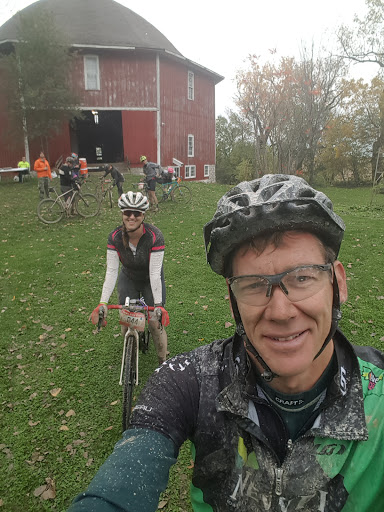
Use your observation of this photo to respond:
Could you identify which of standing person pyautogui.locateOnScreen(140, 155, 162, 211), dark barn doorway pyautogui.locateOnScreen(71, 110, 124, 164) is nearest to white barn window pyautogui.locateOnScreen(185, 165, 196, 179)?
dark barn doorway pyautogui.locateOnScreen(71, 110, 124, 164)

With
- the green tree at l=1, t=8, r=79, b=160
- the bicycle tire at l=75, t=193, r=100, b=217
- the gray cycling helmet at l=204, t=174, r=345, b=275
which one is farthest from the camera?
the green tree at l=1, t=8, r=79, b=160

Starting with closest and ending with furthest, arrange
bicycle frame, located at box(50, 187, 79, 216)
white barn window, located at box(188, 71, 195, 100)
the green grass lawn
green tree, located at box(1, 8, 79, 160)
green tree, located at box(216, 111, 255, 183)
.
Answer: the green grass lawn
bicycle frame, located at box(50, 187, 79, 216)
green tree, located at box(1, 8, 79, 160)
white barn window, located at box(188, 71, 195, 100)
green tree, located at box(216, 111, 255, 183)

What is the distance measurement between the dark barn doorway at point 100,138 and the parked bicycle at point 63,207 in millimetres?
15332

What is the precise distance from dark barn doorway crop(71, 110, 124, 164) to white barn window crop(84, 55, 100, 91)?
234 cm

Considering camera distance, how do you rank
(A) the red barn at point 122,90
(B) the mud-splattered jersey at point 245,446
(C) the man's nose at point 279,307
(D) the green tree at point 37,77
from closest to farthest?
(B) the mud-splattered jersey at point 245,446
(C) the man's nose at point 279,307
(D) the green tree at point 37,77
(A) the red barn at point 122,90

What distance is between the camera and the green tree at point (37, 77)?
2333cm

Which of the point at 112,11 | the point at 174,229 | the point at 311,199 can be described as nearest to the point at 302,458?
the point at 311,199

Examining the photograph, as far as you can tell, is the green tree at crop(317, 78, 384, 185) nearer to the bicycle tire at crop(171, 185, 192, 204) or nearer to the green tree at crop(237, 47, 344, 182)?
the green tree at crop(237, 47, 344, 182)

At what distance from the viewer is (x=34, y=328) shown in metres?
6.65

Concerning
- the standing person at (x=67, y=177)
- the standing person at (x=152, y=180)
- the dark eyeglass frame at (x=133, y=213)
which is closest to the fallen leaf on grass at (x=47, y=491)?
the dark eyeglass frame at (x=133, y=213)

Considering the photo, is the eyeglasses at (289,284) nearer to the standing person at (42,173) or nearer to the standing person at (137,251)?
the standing person at (137,251)

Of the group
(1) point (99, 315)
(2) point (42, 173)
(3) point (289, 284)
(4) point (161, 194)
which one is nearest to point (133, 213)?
(1) point (99, 315)

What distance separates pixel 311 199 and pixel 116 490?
1.47m

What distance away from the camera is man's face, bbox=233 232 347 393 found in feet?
4.77
